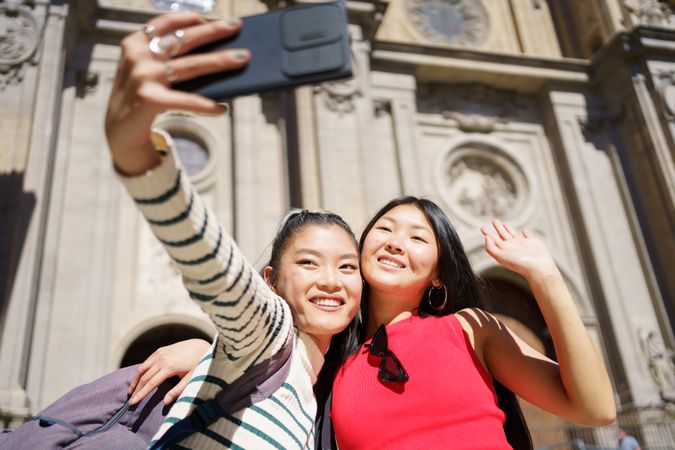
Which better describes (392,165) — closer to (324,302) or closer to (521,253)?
(521,253)

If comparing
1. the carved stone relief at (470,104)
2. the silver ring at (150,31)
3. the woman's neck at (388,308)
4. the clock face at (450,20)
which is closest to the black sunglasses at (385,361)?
the woman's neck at (388,308)

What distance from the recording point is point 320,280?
187 cm

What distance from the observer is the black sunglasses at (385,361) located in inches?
80.0

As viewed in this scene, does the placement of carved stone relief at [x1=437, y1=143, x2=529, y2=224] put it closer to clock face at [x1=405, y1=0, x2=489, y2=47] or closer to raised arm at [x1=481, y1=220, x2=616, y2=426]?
clock face at [x1=405, y1=0, x2=489, y2=47]

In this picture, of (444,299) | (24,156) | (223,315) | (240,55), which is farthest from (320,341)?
(24,156)

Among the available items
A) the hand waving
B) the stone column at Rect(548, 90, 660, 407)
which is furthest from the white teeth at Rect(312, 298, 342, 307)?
A: the stone column at Rect(548, 90, 660, 407)

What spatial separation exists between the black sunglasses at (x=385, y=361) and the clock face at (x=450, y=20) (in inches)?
470

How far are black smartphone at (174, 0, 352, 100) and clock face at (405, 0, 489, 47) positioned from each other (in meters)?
12.4

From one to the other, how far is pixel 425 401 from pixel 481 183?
1022cm

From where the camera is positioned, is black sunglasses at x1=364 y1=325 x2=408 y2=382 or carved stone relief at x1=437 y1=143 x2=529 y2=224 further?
carved stone relief at x1=437 y1=143 x2=529 y2=224

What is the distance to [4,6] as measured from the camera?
847cm

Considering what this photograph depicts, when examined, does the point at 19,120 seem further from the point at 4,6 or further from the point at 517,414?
the point at 517,414

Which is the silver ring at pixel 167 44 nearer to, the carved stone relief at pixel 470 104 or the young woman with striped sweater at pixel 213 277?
the young woman with striped sweater at pixel 213 277

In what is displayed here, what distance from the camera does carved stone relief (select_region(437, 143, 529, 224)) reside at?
1131cm
